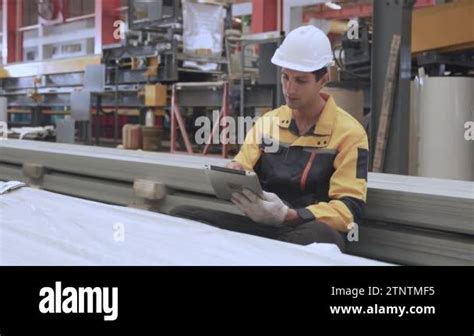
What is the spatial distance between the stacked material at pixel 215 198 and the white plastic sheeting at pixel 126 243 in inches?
24.3

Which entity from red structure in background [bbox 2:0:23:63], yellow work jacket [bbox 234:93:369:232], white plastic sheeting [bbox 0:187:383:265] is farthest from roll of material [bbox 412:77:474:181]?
red structure in background [bbox 2:0:23:63]

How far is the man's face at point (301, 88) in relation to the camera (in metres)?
2.04

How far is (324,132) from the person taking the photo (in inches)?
79.4

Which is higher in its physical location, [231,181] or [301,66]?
[301,66]

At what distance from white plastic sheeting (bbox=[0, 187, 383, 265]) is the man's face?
2.18 ft

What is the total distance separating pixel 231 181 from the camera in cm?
189

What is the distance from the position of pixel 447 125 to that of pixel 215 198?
1.92 m

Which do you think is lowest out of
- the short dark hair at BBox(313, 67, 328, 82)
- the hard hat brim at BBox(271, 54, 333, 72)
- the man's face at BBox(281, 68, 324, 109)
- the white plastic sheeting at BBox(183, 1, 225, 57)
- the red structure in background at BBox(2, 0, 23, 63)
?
the man's face at BBox(281, 68, 324, 109)

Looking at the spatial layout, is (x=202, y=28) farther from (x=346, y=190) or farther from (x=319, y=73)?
(x=346, y=190)

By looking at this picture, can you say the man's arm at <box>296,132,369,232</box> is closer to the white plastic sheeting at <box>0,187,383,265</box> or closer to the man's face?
the man's face

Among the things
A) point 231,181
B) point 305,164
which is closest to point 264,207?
point 231,181

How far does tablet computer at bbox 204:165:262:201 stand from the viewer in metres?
1.83

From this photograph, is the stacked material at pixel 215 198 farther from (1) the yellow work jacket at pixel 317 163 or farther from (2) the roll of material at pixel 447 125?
(2) the roll of material at pixel 447 125
